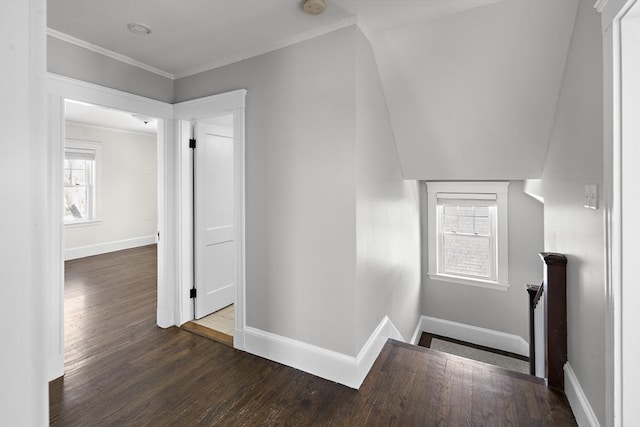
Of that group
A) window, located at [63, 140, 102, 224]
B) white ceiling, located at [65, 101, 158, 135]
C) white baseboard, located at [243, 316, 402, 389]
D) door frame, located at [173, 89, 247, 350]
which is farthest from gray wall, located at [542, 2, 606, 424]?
window, located at [63, 140, 102, 224]

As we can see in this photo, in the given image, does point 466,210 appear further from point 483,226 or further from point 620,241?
point 620,241

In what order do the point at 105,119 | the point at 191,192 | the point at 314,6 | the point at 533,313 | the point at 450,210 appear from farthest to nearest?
the point at 105,119 → the point at 450,210 → the point at 191,192 → the point at 533,313 → the point at 314,6

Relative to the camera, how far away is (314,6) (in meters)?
1.94

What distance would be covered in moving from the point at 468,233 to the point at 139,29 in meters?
4.76

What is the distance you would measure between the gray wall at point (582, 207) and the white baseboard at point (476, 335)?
2879mm

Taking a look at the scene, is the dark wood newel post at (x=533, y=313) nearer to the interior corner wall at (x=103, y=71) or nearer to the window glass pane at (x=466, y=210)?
the window glass pane at (x=466, y=210)

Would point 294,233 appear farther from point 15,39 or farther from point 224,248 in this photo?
point 15,39

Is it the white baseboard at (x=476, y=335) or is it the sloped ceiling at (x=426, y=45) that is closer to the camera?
the sloped ceiling at (x=426, y=45)

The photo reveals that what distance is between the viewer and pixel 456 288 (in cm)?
494

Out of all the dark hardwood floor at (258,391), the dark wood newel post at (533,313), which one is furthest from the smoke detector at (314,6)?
the dark wood newel post at (533,313)

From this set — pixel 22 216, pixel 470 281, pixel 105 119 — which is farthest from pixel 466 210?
pixel 105 119

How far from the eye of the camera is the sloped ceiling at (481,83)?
2.07m

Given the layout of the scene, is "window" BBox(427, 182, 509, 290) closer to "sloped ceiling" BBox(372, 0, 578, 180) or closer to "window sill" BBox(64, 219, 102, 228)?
"sloped ceiling" BBox(372, 0, 578, 180)

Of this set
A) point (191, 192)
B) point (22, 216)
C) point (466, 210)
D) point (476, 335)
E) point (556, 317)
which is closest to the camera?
point (22, 216)
